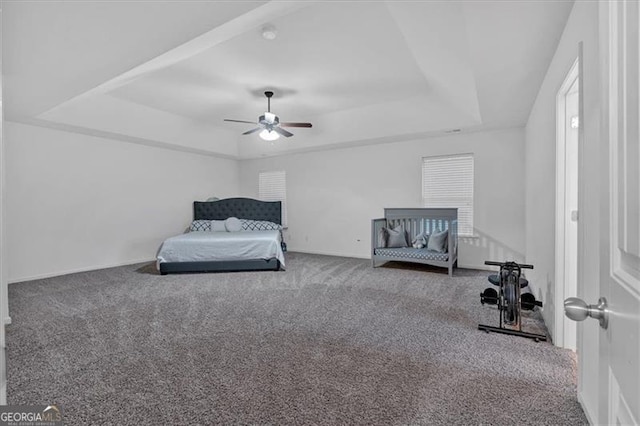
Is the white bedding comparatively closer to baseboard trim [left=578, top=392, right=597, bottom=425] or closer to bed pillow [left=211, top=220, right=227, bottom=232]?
bed pillow [left=211, top=220, right=227, bottom=232]

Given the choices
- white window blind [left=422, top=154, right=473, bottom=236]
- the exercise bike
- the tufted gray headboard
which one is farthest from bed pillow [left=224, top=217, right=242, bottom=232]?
the exercise bike

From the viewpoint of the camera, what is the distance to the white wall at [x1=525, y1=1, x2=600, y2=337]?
5.05 feet

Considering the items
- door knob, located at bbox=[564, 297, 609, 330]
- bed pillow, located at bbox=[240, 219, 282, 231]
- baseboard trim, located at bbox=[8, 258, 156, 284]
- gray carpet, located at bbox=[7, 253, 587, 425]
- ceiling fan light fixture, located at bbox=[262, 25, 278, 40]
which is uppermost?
ceiling fan light fixture, located at bbox=[262, 25, 278, 40]

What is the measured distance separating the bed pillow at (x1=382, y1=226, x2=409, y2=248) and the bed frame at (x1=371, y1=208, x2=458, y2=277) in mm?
140

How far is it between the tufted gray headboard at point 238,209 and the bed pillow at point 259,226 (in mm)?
322

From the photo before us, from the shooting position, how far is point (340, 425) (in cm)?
158

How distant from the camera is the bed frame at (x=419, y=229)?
4668mm

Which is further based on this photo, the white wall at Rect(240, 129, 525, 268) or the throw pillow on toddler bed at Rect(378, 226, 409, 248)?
the throw pillow on toddler bed at Rect(378, 226, 409, 248)

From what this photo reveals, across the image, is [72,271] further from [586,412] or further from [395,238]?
[586,412]

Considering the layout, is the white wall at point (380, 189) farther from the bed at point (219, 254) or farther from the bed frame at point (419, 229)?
the bed at point (219, 254)

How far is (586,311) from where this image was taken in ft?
2.29

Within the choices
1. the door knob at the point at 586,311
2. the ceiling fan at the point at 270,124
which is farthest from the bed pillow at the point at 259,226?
the door knob at the point at 586,311

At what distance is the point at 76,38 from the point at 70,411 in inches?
95.8

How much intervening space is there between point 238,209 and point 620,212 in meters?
6.82
